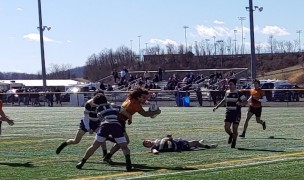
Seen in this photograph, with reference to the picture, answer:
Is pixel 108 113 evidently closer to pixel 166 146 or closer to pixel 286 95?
pixel 166 146

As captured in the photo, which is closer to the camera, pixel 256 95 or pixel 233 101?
pixel 233 101

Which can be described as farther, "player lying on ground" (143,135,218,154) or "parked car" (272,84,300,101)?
"parked car" (272,84,300,101)

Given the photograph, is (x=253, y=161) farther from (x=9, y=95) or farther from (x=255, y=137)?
(x=9, y=95)

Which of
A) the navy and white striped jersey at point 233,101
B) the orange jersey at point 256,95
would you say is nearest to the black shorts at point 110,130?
the navy and white striped jersey at point 233,101

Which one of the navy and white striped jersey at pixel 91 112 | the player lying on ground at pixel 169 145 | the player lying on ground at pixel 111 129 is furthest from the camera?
the player lying on ground at pixel 169 145

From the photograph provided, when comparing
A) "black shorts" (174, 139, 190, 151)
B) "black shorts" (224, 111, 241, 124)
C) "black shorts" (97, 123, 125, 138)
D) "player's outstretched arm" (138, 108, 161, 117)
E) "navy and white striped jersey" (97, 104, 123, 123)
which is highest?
"navy and white striped jersey" (97, 104, 123, 123)

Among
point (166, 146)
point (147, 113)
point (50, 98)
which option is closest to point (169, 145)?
point (166, 146)

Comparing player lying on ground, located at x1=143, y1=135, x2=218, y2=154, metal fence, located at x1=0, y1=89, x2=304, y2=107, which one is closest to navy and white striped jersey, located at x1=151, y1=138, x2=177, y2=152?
player lying on ground, located at x1=143, y1=135, x2=218, y2=154

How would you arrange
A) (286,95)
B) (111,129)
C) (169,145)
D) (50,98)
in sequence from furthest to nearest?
1. (50,98)
2. (286,95)
3. (169,145)
4. (111,129)

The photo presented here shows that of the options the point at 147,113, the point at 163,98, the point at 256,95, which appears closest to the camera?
the point at 147,113

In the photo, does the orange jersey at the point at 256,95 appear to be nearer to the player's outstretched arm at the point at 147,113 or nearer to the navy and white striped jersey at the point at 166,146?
the navy and white striped jersey at the point at 166,146

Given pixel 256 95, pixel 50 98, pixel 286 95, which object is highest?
pixel 256 95

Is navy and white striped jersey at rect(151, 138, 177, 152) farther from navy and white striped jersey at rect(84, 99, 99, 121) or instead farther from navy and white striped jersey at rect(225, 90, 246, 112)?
navy and white striped jersey at rect(225, 90, 246, 112)

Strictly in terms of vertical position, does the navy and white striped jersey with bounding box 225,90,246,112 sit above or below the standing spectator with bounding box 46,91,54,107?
above
